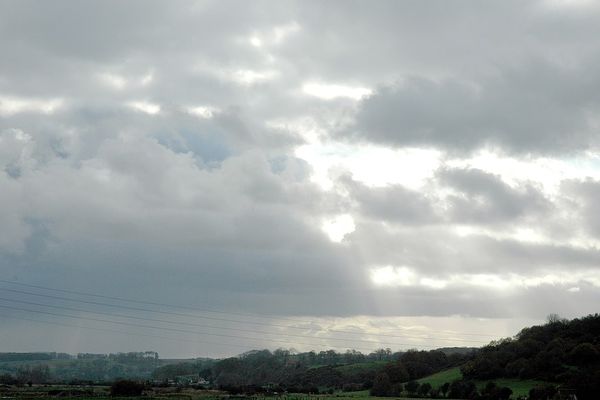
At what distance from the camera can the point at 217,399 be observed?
17062 centimetres

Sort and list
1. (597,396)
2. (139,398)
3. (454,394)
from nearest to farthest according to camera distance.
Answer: (597,396) < (139,398) < (454,394)

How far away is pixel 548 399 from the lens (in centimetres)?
15562

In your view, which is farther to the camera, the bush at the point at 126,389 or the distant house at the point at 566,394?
the bush at the point at 126,389

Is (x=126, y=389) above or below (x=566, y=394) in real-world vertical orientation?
above

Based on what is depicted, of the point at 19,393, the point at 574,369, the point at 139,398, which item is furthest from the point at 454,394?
A: the point at 19,393

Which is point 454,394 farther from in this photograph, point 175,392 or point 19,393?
point 19,393

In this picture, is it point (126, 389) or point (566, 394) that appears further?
point (126, 389)

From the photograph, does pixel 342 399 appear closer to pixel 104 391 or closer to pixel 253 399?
pixel 253 399

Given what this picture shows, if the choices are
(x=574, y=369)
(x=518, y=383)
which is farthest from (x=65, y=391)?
(x=574, y=369)

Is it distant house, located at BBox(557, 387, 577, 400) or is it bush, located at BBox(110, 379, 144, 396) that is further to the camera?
bush, located at BBox(110, 379, 144, 396)

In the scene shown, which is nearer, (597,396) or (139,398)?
(597,396)

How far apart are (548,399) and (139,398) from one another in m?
95.1

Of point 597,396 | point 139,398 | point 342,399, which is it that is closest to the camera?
point 597,396

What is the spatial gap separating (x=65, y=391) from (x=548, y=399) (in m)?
120
